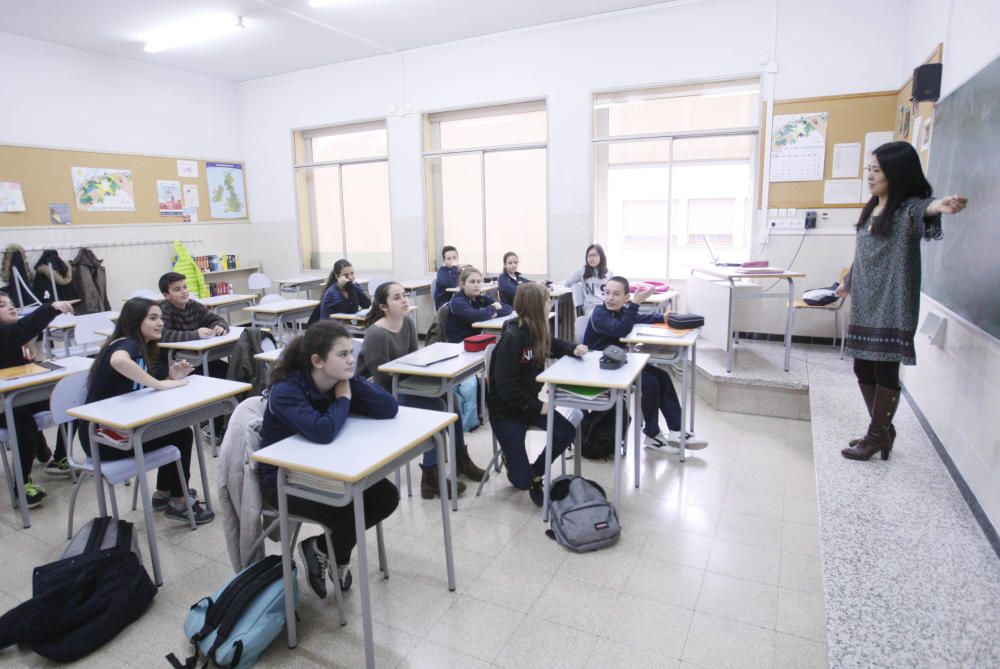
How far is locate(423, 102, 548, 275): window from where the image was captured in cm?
727

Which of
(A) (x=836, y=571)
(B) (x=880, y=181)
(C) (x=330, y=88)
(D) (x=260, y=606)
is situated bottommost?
(D) (x=260, y=606)

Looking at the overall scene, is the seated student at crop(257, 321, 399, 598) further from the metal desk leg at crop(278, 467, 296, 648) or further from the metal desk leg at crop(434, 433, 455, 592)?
the metal desk leg at crop(434, 433, 455, 592)

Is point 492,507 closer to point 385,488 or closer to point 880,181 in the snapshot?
point 385,488

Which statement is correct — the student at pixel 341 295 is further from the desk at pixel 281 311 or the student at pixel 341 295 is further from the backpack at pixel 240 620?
the backpack at pixel 240 620

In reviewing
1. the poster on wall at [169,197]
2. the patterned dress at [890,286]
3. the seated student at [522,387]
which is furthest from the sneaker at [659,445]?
the poster on wall at [169,197]

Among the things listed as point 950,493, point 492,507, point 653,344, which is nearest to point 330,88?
point 653,344

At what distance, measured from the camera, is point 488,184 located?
24.9 ft

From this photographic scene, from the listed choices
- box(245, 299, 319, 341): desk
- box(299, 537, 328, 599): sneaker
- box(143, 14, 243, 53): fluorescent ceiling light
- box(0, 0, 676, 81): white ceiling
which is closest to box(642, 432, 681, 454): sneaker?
box(299, 537, 328, 599): sneaker

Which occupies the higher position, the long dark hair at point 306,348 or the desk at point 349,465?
the long dark hair at point 306,348

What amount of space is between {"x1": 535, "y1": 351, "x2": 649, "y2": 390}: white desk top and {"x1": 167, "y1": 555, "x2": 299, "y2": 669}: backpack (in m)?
1.47

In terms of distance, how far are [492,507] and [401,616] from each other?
957 mm

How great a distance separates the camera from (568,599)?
2.41 m

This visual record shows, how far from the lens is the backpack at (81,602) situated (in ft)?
6.93

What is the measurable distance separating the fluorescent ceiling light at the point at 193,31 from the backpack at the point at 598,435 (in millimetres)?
5528
